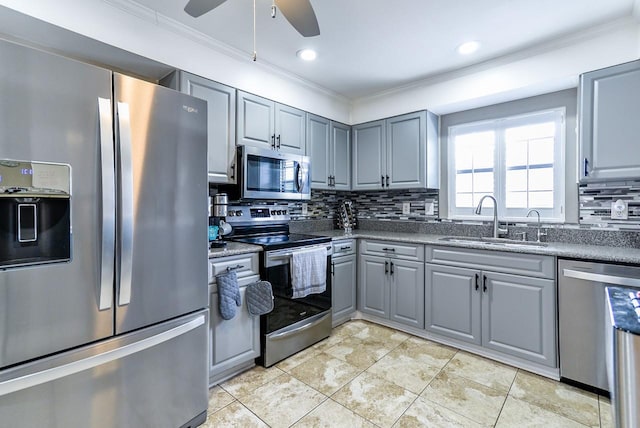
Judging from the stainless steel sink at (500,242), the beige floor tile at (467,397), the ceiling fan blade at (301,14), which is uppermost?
the ceiling fan blade at (301,14)

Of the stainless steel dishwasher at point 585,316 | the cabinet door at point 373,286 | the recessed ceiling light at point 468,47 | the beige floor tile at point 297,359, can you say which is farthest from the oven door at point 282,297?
the recessed ceiling light at point 468,47

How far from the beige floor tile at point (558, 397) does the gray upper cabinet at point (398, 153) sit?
1.78 meters

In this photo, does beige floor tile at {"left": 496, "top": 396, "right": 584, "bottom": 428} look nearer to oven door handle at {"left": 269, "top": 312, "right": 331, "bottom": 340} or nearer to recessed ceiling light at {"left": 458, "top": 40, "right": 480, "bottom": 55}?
oven door handle at {"left": 269, "top": 312, "right": 331, "bottom": 340}

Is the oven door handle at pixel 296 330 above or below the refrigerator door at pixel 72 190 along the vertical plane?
below

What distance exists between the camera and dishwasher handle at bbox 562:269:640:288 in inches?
69.7

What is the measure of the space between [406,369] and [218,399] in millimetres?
1296

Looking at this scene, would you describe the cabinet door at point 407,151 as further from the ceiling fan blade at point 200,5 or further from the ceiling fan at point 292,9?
the ceiling fan blade at point 200,5

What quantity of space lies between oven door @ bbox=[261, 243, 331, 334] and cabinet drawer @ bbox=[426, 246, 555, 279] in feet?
3.69

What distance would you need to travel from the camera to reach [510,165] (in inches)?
114

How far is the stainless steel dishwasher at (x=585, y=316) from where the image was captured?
1859 millimetres

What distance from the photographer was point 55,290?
116cm

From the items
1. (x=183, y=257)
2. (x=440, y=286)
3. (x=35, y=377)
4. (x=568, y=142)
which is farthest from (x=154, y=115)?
(x=568, y=142)

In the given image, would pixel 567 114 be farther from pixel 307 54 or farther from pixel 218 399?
pixel 218 399

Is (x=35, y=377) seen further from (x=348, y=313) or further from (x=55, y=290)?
(x=348, y=313)
